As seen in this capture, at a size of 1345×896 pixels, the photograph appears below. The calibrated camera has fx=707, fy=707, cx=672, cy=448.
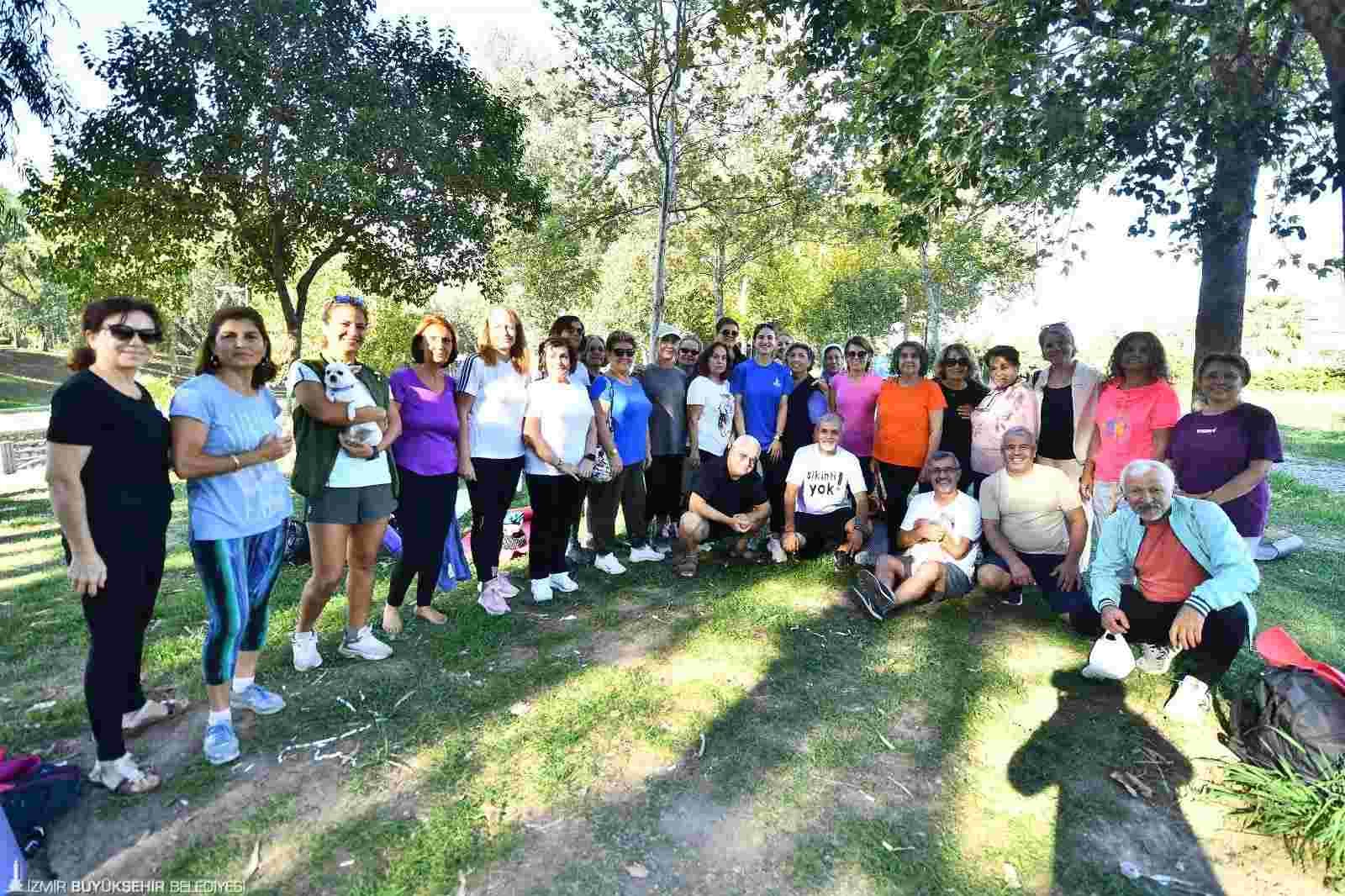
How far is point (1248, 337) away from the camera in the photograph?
41.3m

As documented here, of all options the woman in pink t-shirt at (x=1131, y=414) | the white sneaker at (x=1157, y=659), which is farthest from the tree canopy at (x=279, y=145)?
the white sneaker at (x=1157, y=659)

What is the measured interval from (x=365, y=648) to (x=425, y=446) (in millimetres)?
1197

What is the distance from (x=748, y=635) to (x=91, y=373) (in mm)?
3577

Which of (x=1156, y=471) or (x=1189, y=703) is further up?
(x=1156, y=471)

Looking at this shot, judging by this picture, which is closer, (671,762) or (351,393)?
(671,762)

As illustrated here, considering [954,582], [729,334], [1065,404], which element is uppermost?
[729,334]

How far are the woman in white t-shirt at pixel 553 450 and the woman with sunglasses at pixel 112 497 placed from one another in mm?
2207

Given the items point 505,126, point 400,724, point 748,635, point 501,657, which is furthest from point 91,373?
point 505,126

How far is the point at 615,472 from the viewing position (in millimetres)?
5355

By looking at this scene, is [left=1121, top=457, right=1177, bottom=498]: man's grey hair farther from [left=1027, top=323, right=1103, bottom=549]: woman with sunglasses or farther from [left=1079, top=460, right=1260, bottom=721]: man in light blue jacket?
[left=1027, top=323, right=1103, bottom=549]: woman with sunglasses

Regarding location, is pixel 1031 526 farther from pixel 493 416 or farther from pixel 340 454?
pixel 340 454

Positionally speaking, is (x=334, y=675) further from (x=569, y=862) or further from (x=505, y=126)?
(x=505, y=126)

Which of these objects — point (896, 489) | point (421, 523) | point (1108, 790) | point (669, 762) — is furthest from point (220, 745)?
point (896, 489)

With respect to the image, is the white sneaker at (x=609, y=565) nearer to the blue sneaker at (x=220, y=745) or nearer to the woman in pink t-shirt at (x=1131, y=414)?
the blue sneaker at (x=220, y=745)
